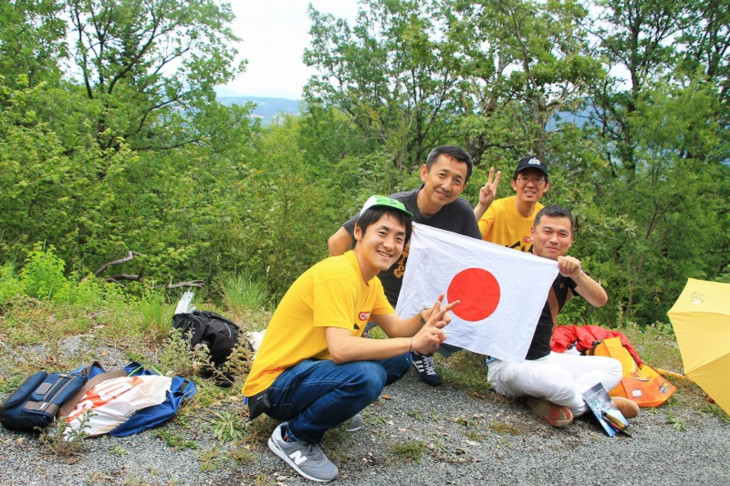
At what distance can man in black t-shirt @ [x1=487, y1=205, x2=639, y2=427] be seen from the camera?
4.10 m

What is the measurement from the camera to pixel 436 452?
3.54 metres

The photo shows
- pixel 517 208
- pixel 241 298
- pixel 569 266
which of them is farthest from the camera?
pixel 241 298

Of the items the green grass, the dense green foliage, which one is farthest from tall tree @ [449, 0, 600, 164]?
the green grass

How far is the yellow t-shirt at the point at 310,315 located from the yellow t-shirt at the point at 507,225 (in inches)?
98.3

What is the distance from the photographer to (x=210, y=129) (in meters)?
19.6

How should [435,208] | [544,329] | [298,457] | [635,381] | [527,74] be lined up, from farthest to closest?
1. [527,74]
2. [635,381]
3. [435,208]
4. [544,329]
5. [298,457]

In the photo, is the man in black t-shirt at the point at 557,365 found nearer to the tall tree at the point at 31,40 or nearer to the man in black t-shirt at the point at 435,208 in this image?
the man in black t-shirt at the point at 435,208

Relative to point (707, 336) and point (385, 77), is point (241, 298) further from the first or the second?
point (385, 77)

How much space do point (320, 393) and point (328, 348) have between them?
0.25 meters

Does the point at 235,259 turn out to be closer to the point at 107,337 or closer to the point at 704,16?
the point at 107,337

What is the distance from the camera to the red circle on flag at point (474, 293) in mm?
4422

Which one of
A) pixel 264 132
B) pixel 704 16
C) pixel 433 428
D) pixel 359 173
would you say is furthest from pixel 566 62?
pixel 264 132

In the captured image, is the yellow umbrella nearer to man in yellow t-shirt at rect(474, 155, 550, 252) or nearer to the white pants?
the white pants

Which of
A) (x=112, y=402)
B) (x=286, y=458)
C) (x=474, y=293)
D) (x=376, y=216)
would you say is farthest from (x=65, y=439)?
(x=474, y=293)
